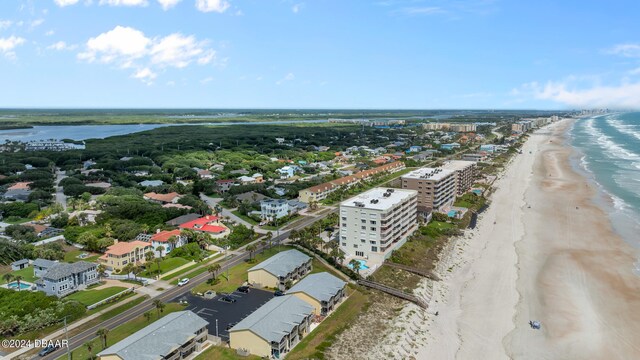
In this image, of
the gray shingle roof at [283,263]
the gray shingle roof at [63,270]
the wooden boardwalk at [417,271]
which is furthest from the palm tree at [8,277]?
the wooden boardwalk at [417,271]

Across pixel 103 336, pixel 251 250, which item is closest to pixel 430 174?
pixel 251 250

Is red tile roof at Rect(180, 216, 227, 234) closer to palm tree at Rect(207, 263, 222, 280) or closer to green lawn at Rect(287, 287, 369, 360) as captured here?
palm tree at Rect(207, 263, 222, 280)

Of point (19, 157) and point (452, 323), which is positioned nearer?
point (452, 323)

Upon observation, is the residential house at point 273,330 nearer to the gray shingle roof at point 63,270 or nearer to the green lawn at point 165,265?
the green lawn at point 165,265

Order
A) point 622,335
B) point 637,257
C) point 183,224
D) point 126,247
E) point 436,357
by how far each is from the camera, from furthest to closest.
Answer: point 183,224 → point 637,257 → point 126,247 → point 622,335 → point 436,357

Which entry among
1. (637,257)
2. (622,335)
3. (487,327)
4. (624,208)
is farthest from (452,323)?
(624,208)

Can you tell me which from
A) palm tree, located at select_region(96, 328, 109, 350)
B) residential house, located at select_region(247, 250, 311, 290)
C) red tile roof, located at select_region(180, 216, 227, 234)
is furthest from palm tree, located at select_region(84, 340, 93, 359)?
red tile roof, located at select_region(180, 216, 227, 234)

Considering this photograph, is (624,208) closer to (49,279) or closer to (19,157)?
(49,279)
